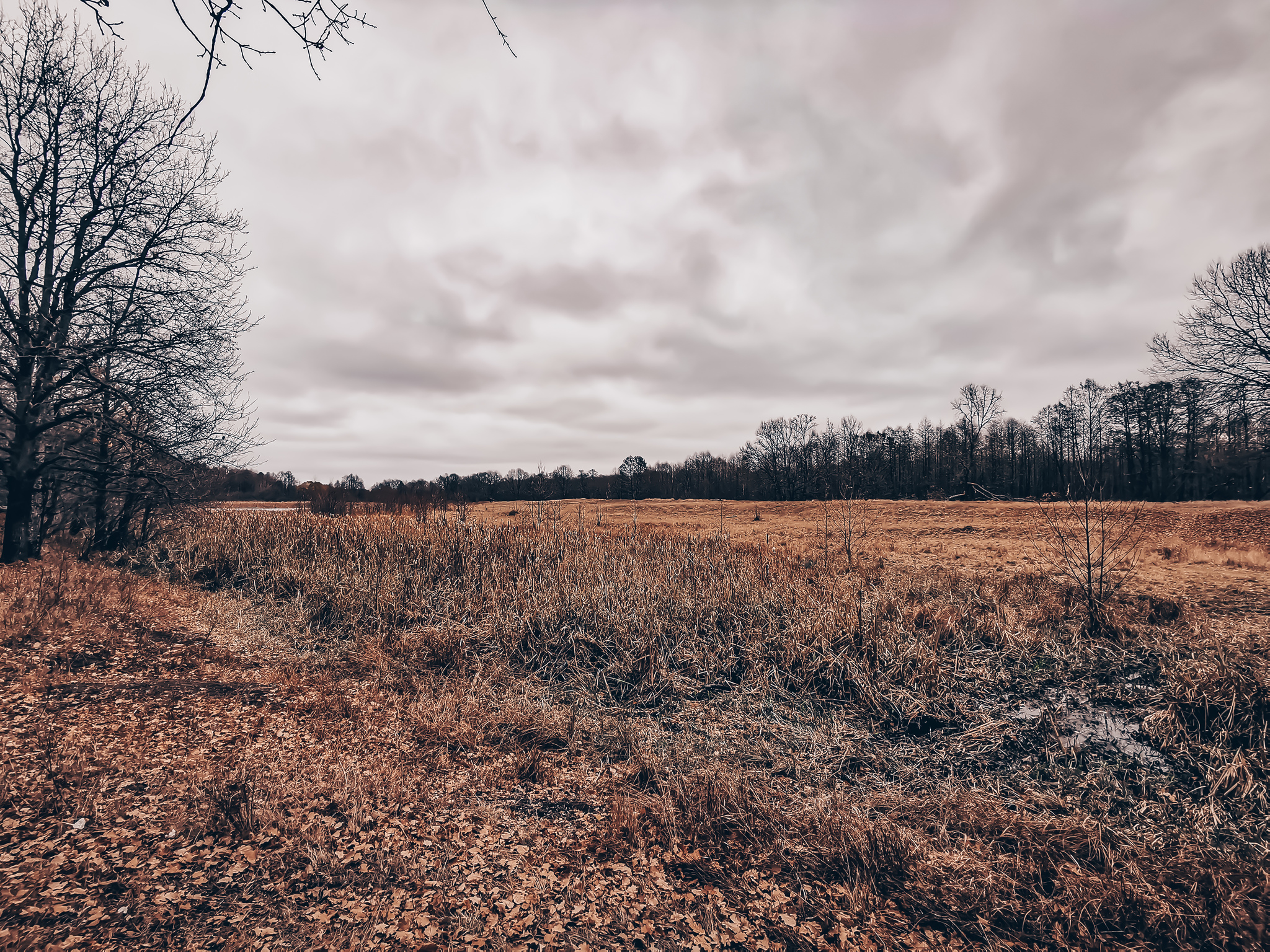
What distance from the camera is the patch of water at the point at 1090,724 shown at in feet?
14.9

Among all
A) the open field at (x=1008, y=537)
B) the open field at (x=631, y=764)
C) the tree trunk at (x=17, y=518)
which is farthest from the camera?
the open field at (x=1008, y=537)

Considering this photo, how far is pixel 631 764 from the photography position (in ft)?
14.5

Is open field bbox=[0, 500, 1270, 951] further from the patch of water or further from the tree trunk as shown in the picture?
the tree trunk

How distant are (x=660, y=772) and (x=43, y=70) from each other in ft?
53.5

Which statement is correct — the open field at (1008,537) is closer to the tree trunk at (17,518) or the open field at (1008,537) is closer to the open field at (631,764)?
the open field at (631,764)

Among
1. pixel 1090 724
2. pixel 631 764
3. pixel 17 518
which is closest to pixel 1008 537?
pixel 1090 724

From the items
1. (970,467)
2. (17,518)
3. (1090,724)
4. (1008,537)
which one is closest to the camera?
(1090,724)

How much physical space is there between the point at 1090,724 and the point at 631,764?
4.67m

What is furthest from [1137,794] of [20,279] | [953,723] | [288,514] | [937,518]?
[937,518]

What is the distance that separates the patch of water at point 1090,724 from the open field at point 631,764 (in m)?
0.04

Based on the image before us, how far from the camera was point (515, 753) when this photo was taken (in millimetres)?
4559

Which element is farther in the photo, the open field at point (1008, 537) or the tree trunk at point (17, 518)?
the open field at point (1008, 537)

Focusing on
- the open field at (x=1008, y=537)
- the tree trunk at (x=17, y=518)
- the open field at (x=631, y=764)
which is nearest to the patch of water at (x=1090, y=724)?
the open field at (x=631, y=764)

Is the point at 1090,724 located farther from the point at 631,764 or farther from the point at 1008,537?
the point at 1008,537
